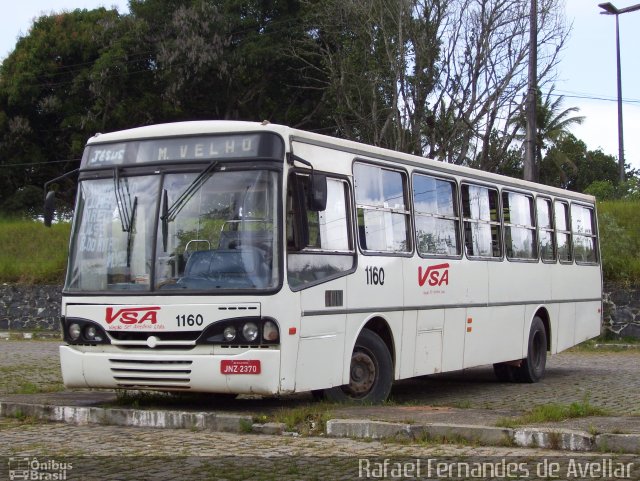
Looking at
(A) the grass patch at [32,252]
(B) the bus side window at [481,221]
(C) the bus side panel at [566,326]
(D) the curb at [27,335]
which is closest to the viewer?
(B) the bus side window at [481,221]

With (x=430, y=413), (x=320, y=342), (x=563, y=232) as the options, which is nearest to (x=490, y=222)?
(x=563, y=232)

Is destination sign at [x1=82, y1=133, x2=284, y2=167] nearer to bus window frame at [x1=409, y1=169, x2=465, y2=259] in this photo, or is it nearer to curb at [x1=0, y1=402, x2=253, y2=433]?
curb at [x1=0, y1=402, x2=253, y2=433]

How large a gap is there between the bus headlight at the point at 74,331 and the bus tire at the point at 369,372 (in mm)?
2756

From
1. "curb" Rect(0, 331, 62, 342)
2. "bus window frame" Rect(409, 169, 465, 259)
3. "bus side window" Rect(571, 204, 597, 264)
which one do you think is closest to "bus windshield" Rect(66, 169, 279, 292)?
"bus window frame" Rect(409, 169, 465, 259)

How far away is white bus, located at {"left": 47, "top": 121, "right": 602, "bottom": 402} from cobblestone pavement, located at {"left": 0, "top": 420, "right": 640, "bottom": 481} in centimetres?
94

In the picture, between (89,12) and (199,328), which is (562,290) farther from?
(89,12)

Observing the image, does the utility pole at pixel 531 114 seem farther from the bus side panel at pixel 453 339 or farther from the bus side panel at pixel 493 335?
the bus side panel at pixel 453 339

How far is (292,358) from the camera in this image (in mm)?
10242

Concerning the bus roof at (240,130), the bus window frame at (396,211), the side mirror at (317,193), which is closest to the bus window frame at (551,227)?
the bus roof at (240,130)

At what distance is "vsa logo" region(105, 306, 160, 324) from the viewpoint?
1039 cm

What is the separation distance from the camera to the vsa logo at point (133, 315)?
10.4 meters

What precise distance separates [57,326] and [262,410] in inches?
831

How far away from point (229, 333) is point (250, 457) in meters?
1.95

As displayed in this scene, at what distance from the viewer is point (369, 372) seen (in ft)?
38.8
